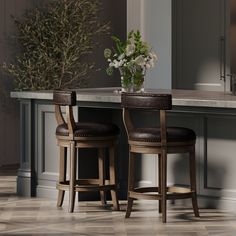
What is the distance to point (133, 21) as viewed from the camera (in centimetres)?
963

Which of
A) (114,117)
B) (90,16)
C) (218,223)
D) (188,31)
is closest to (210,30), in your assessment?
(188,31)

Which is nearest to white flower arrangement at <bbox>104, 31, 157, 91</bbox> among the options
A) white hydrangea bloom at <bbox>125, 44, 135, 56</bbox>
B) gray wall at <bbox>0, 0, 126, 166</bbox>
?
white hydrangea bloom at <bbox>125, 44, 135, 56</bbox>

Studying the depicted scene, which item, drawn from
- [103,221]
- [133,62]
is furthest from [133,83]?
[103,221]

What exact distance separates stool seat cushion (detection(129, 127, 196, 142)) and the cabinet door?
286 cm

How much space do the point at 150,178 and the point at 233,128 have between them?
0.86 metres

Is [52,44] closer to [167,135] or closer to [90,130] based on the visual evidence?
[90,130]

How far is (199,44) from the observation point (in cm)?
922

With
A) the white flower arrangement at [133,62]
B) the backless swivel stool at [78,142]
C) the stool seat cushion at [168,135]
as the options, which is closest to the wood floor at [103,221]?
the backless swivel stool at [78,142]

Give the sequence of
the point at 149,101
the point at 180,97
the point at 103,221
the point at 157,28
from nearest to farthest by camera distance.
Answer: the point at 149,101
the point at 103,221
the point at 180,97
the point at 157,28

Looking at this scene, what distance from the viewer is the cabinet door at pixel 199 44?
906 centimetres

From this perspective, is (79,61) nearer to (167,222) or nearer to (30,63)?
(30,63)

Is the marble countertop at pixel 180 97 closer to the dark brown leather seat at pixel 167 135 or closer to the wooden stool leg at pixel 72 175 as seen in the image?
the dark brown leather seat at pixel 167 135

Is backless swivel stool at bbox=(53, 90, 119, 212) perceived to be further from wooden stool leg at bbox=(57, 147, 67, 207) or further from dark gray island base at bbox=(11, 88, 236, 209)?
dark gray island base at bbox=(11, 88, 236, 209)

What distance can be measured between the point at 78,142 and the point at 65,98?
1.10ft
